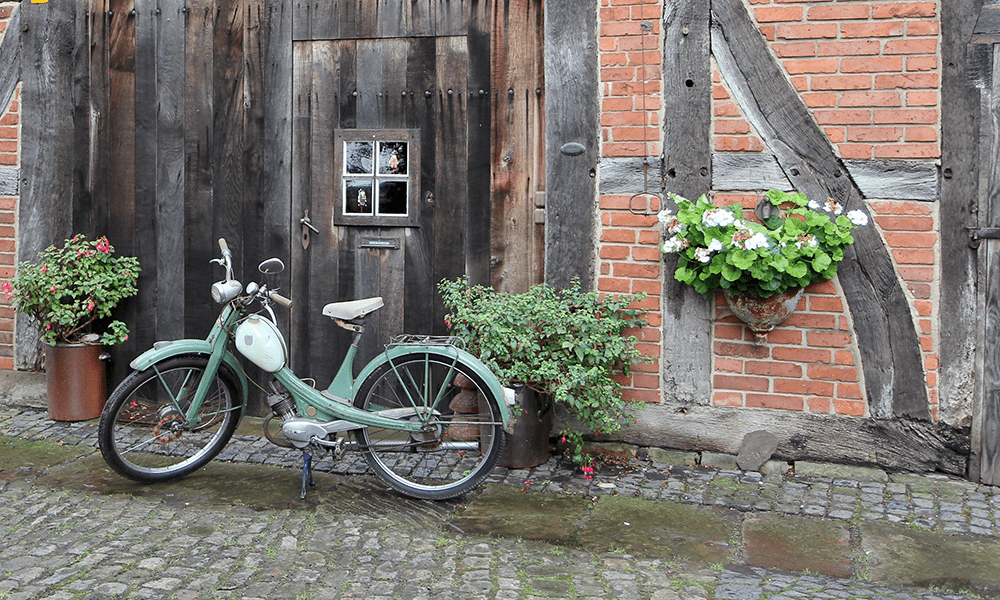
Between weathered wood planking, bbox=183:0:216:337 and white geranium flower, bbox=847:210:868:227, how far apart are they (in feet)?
11.5

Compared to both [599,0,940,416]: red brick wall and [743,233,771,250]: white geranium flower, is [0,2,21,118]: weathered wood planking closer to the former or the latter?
[599,0,940,416]: red brick wall

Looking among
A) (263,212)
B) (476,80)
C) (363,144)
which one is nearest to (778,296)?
(476,80)

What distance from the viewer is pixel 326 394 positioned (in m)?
4.10

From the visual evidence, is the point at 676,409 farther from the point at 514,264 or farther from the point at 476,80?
the point at 476,80

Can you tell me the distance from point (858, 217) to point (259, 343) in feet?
9.34

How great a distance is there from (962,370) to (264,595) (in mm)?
3273

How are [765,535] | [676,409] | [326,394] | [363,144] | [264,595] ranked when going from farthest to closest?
[363,144], [676,409], [326,394], [765,535], [264,595]

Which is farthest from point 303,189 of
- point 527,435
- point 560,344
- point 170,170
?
point 527,435

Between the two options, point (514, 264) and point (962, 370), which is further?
point (514, 264)

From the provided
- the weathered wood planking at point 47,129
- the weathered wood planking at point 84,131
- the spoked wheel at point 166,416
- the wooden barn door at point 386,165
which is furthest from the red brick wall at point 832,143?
the weathered wood planking at point 47,129

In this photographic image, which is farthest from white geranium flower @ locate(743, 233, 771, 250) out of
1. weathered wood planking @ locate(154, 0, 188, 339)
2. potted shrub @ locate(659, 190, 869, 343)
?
weathered wood planking @ locate(154, 0, 188, 339)

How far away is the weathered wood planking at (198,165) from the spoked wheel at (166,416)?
1.02 metres

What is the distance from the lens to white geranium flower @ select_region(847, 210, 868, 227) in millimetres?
4086

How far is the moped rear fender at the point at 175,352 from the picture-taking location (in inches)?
155
